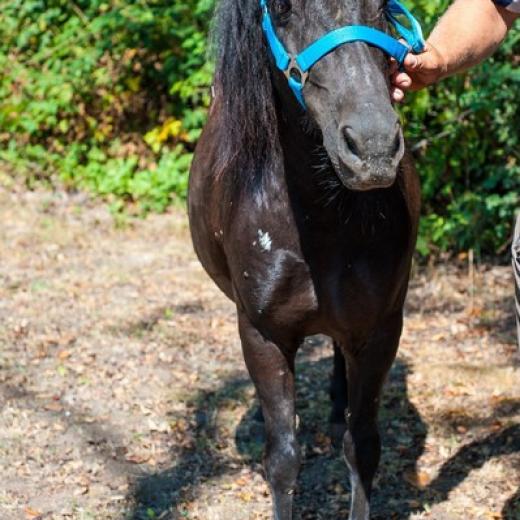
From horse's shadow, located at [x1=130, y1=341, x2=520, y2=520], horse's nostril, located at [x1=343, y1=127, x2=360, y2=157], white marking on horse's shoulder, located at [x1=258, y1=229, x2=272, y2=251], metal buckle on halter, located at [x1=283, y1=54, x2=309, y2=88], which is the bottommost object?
horse's shadow, located at [x1=130, y1=341, x2=520, y2=520]

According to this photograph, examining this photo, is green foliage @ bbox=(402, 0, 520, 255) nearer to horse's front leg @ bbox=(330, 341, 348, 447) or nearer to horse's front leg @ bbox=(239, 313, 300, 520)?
horse's front leg @ bbox=(330, 341, 348, 447)

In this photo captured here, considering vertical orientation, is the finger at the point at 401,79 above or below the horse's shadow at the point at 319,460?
above

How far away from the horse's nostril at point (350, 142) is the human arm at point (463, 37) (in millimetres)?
450

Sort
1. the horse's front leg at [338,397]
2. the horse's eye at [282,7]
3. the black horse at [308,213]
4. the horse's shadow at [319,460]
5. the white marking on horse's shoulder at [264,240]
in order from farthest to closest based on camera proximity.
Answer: the horse's front leg at [338,397]
the horse's shadow at [319,460]
the white marking on horse's shoulder at [264,240]
the horse's eye at [282,7]
the black horse at [308,213]

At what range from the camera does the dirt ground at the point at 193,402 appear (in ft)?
12.9

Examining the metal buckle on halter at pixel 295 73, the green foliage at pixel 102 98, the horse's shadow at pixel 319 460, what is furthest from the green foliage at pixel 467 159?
the metal buckle on halter at pixel 295 73

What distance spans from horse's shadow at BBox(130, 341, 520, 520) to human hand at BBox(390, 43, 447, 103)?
70.8 inches

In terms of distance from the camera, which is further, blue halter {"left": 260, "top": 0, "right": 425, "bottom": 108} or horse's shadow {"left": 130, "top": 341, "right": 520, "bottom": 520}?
horse's shadow {"left": 130, "top": 341, "right": 520, "bottom": 520}

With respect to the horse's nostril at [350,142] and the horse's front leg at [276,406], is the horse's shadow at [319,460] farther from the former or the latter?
the horse's nostril at [350,142]

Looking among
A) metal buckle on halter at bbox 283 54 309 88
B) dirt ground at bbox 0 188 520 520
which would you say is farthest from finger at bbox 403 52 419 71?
dirt ground at bbox 0 188 520 520

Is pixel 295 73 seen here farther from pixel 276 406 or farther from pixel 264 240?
pixel 276 406

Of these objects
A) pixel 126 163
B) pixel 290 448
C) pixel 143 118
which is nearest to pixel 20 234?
pixel 126 163

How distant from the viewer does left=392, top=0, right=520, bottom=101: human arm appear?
2.74 m

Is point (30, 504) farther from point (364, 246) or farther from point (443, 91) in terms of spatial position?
point (443, 91)
